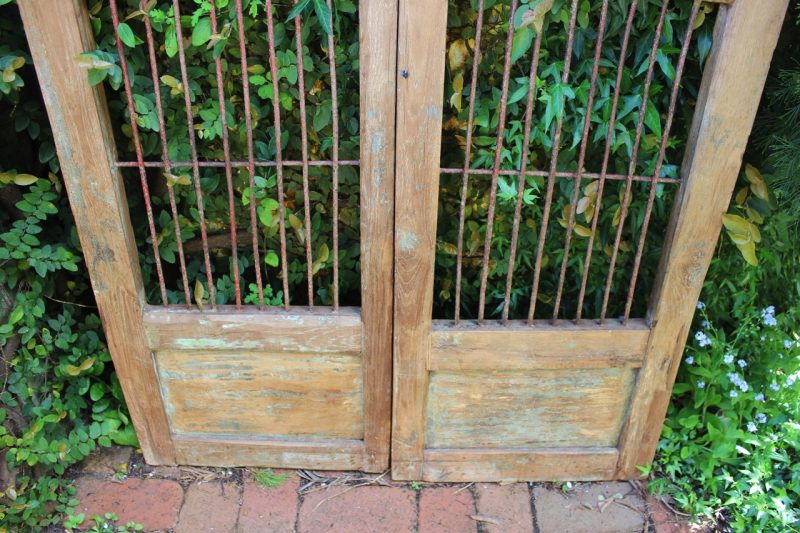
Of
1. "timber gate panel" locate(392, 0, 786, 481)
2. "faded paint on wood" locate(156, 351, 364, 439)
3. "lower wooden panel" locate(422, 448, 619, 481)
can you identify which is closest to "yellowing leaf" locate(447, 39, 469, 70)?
"timber gate panel" locate(392, 0, 786, 481)

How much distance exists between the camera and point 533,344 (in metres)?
2.27

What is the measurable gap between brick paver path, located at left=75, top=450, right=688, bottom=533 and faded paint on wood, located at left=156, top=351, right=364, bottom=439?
0.22m

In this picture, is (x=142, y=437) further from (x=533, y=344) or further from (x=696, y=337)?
(x=696, y=337)

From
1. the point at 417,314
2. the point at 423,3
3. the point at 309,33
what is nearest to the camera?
the point at 423,3

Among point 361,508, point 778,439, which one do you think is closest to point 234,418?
point 361,508

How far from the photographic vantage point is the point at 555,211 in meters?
2.39

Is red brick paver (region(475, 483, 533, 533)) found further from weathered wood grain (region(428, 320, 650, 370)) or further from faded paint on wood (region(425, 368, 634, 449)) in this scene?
weathered wood grain (region(428, 320, 650, 370))

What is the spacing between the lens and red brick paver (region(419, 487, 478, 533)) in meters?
2.42

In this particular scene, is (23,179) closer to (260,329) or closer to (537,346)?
(260,329)

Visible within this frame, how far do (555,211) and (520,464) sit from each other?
3.27ft

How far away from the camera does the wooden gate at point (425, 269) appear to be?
189 centimetres

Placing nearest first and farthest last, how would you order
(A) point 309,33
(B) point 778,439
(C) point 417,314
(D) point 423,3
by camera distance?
(D) point 423,3
(A) point 309,33
(C) point 417,314
(B) point 778,439

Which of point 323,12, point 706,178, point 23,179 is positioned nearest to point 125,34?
point 323,12

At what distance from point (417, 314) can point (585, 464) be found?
968mm
